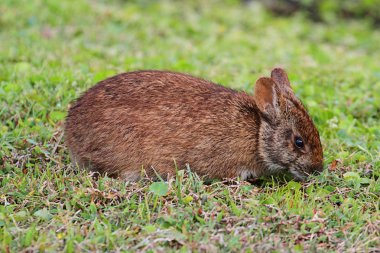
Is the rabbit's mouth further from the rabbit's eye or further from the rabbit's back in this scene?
the rabbit's back

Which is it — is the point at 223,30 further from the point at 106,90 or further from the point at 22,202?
the point at 22,202

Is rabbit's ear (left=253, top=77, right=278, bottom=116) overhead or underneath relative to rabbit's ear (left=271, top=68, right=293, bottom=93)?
underneath

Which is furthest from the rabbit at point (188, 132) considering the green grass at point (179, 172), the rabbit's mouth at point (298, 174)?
the green grass at point (179, 172)

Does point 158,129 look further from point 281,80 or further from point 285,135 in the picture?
point 281,80

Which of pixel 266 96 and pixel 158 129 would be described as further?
pixel 266 96

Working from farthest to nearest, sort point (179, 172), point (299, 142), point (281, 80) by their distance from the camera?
point (281, 80) < point (299, 142) < point (179, 172)

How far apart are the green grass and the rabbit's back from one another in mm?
182

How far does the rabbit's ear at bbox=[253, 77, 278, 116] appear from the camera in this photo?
17.9 ft

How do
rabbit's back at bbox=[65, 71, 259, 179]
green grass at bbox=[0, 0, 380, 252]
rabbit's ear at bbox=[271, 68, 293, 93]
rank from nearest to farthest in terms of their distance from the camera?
green grass at bbox=[0, 0, 380, 252], rabbit's back at bbox=[65, 71, 259, 179], rabbit's ear at bbox=[271, 68, 293, 93]

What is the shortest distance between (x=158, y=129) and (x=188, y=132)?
261mm

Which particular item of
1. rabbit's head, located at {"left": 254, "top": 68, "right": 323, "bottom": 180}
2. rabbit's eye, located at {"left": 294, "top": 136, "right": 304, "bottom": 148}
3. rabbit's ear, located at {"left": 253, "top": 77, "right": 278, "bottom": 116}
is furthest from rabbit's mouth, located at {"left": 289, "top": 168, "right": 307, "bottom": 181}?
rabbit's ear, located at {"left": 253, "top": 77, "right": 278, "bottom": 116}

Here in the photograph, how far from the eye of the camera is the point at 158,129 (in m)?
5.37

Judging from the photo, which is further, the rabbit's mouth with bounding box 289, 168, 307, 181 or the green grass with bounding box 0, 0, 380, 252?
the rabbit's mouth with bounding box 289, 168, 307, 181

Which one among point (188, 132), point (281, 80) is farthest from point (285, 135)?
point (188, 132)
